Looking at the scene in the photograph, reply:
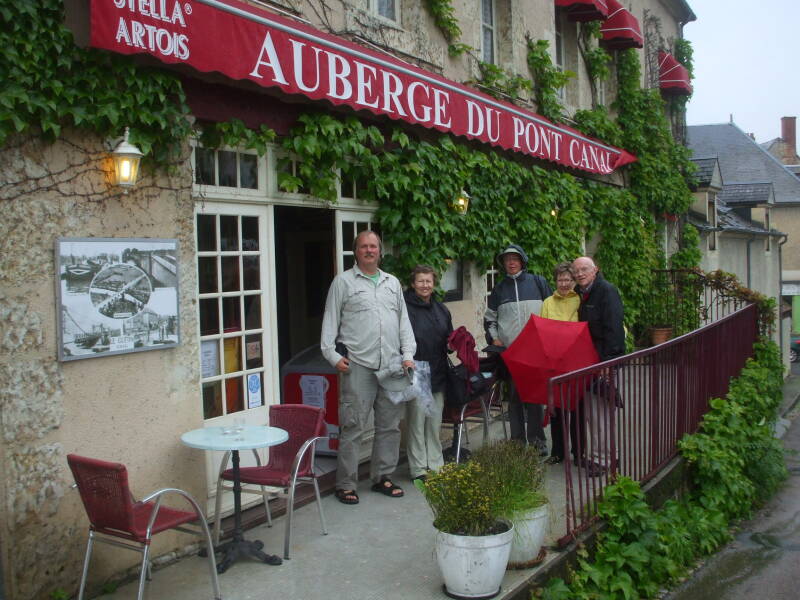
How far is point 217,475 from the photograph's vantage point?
5375 millimetres

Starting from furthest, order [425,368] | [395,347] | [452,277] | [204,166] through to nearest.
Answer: [452,277], [425,368], [395,347], [204,166]

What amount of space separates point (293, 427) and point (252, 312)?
1.03 m

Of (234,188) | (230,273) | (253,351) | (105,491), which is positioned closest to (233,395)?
(253,351)

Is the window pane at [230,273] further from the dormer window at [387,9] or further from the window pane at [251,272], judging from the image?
the dormer window at [387,9]

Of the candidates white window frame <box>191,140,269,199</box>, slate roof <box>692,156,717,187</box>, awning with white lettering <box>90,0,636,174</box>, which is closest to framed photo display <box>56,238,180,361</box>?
white window frame <box>191,140,269,199</box>

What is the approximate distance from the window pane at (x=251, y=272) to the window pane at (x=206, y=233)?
303 mm

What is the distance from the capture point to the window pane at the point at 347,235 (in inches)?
268

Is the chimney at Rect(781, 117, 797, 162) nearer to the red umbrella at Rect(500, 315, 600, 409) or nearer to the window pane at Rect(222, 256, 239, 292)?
the red umbrella at Rect(500, 315, 600, 409)

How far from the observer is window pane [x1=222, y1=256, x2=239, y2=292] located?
551 cm

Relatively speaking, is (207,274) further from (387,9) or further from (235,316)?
(387,9)

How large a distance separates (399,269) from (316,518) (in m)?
2.54

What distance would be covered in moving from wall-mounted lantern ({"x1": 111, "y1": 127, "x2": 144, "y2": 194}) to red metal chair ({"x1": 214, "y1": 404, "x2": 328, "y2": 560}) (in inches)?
69.7

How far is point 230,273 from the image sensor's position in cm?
555

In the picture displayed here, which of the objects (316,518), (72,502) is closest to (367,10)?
(316,518)
